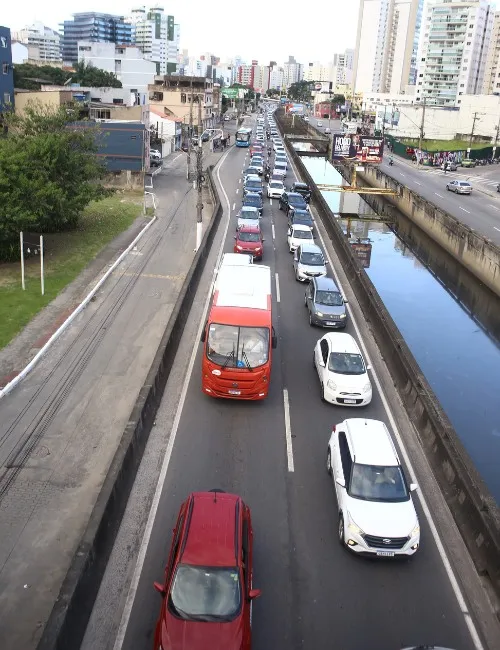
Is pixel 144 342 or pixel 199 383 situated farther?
pixel 144 342

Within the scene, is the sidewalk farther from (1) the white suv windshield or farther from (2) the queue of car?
(1) the white suv windshield

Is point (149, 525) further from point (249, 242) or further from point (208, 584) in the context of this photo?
point (249, 242)

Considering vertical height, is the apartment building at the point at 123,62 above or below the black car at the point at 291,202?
above

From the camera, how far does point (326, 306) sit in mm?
22281

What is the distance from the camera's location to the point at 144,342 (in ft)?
66.2

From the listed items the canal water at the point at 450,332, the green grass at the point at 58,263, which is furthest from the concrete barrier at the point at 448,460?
the green grass at the point at 58,263

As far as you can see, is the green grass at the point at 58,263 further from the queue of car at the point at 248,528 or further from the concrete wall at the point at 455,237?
the concrete wall at the point at 455,237

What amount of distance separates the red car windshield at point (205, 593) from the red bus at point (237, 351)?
7.02 meters

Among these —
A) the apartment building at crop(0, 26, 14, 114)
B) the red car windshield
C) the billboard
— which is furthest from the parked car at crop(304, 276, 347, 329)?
the apartment building at crop(0, 26, 14, 114)

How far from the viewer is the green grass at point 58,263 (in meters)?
21.8

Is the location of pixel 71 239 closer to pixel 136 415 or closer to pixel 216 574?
pixel 136 415

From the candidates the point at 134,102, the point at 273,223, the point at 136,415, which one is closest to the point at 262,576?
the point at 136,415

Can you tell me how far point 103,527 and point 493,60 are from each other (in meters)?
181

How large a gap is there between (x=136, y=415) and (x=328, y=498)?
16.1 ft
